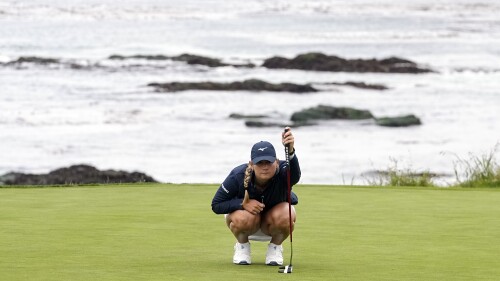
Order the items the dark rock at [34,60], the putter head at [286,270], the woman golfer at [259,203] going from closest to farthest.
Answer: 1. the putter head at [286,270]
2. the woman golfer at [259,203]
3. the dark rock at [34,60]

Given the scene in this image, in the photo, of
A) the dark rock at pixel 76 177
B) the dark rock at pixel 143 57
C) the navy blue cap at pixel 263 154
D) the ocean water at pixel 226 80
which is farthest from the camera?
the dark rock at pixel 143 57

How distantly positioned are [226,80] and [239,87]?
69.4 inches

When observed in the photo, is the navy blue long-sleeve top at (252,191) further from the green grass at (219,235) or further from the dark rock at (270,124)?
the dark rock at (270,124)

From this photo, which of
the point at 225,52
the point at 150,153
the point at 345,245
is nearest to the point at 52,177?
the point at 150,153

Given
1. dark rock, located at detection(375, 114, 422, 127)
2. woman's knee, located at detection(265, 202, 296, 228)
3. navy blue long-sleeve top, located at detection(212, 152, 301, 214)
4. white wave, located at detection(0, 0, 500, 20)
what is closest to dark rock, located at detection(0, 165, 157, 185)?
dark rock, located at detection(375, 114, 422, 127)

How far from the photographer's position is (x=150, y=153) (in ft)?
99.9

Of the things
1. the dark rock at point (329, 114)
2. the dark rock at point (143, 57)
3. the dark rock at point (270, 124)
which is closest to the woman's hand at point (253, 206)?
the dark rock at point (270, 124)

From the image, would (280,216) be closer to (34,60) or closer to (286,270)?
(286,270)

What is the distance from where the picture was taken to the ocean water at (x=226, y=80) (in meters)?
29.6

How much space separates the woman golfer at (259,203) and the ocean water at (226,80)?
11.8 meters

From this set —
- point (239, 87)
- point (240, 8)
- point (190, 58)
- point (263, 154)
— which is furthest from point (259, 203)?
point (240, 8)

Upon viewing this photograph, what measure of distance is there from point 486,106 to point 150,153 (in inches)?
433

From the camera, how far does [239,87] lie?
40438 millimetres

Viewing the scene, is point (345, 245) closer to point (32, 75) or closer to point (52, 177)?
point (52, 177)
